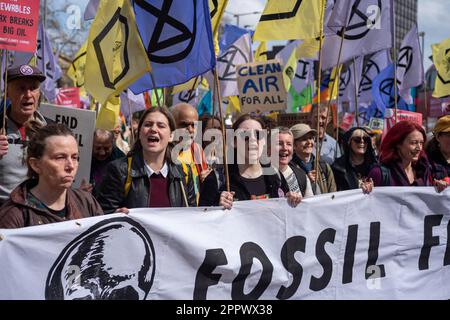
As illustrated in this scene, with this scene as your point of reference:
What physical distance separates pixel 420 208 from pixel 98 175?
2.86m

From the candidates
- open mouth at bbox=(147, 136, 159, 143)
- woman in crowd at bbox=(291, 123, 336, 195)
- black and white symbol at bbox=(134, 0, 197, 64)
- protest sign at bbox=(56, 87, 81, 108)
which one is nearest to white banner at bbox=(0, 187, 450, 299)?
open mouth at bbox=(147, 136, 159, 143)

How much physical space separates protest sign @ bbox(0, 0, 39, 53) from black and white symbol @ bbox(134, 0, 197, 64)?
2.97 ft

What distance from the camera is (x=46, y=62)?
10.3 meters

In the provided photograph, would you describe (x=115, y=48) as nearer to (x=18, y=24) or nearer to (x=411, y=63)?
(x=18, y=24)

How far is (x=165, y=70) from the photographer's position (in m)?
4.23

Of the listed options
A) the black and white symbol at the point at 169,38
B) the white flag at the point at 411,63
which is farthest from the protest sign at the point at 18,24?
the white flag at the point at 411,63

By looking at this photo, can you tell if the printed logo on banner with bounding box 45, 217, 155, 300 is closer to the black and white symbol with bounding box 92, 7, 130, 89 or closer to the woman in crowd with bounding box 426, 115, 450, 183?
the black and white symbol with bounding box 92, 7, 130, 89

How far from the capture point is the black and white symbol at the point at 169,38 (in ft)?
13.6

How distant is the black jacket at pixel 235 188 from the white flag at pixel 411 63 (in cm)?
811

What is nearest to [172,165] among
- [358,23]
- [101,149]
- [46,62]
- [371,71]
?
[101,149]

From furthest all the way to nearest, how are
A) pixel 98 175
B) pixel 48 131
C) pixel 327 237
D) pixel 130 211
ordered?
pixel 98 175, pixel 327 237, pixel 130 211, pixel 48 131

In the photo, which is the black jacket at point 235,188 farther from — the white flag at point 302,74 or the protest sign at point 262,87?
the white flag at point 302,74
